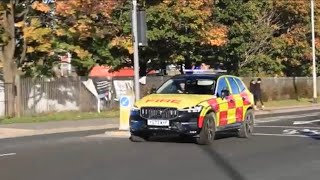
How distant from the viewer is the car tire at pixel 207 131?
15.4 m

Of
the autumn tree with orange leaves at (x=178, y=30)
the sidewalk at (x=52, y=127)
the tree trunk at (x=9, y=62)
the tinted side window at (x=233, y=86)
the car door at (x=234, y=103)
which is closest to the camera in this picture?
the car door at (x=234, y=103)

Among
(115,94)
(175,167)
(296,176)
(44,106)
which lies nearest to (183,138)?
(175,167)

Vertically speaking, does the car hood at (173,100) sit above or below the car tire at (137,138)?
above

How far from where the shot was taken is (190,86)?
1644cm

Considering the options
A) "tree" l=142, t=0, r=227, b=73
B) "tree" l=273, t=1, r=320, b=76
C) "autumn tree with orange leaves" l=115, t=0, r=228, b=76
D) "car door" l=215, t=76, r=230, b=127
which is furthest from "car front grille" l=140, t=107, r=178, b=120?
"tree" l=273, t=1, r=320, b=76

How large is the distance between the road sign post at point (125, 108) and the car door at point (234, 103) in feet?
10.8

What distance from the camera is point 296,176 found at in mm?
10711

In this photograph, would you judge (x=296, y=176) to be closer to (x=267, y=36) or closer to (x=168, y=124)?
(x=168, y=124)

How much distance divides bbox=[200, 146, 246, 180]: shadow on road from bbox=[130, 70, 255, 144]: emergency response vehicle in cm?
66

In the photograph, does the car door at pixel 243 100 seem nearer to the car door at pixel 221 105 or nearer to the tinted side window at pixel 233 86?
the tinted side window at pixel 233 86

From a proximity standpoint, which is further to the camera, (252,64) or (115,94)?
(252,64)

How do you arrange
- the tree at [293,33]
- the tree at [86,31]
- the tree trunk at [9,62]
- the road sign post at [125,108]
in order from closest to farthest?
1. the road sign post at [125,108]
2. the tree trunk at [9,62]
3. the tree at [86,31]
4. the tree at [293,33]

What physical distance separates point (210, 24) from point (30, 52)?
456 inches

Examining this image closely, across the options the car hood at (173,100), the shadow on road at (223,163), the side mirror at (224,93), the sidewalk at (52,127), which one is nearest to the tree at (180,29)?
the sidewalk at (52,127)
